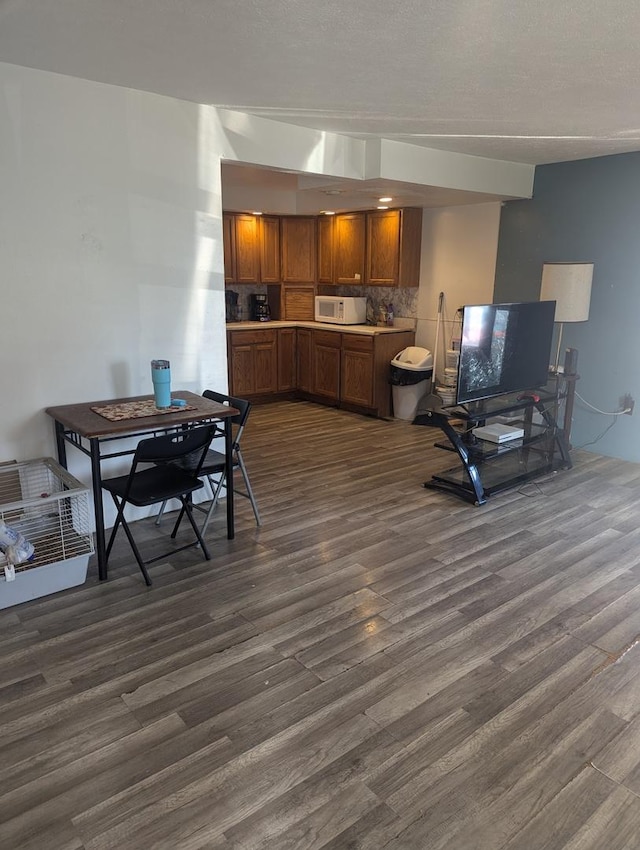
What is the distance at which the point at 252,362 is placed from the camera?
6883 millimetres

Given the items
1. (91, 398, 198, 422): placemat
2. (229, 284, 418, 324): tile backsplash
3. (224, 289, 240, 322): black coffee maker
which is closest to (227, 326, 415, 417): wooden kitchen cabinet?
(229, 284, 418, 324): tile backsplash

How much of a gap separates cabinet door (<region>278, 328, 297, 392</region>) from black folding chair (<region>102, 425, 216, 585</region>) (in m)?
3.83

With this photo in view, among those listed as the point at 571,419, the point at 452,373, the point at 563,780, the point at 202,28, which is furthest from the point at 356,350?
the point at 563,780

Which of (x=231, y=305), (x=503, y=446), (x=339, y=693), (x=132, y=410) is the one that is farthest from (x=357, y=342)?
(x=339, y=693)

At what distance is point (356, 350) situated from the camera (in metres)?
6.49

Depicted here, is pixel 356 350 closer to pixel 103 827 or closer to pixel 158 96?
pixel 158 96

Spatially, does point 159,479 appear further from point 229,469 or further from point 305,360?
point 305,360

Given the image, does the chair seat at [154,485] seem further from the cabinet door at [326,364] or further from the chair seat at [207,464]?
the cabinet door at [326,364]

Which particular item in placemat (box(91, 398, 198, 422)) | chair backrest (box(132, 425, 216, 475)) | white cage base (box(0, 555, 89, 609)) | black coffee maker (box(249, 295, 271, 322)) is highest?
black coffee maker (box(249, 295, 271, 322))

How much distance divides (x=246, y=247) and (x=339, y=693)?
18.7 ft

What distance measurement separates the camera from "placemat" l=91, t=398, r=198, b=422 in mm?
3164

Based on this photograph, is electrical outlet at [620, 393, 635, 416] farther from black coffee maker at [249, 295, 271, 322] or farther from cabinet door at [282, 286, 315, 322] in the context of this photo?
black coffee maker at [249, 295, 271, 322]

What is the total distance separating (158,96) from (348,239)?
3.63m

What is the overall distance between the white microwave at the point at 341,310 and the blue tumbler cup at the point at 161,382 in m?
3.82
